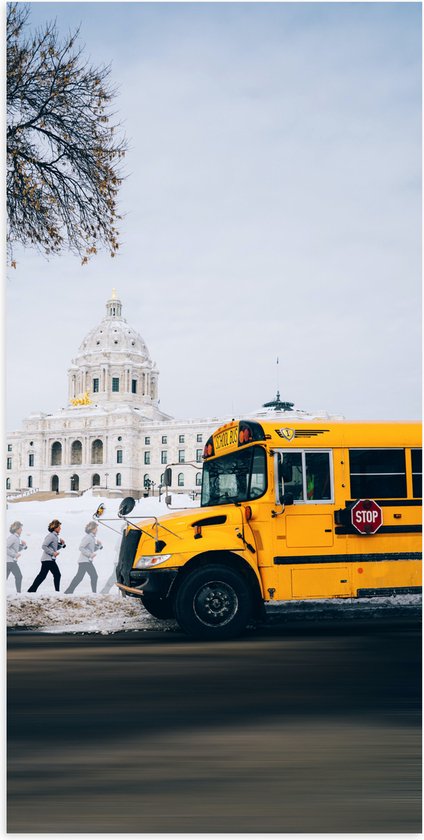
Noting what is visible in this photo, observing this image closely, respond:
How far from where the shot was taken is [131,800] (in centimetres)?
379

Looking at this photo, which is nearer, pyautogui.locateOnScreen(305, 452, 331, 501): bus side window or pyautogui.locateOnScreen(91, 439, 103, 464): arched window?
pyautogui.locateOnScreen(305, 452, 331, 501): bus side window

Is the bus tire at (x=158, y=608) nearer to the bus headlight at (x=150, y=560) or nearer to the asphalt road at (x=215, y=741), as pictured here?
the bus headlight at (x=150, y=560)

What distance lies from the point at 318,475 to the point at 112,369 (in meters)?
125

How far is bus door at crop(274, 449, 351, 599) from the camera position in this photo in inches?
419

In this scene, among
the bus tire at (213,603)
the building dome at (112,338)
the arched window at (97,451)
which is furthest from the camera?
the building dome at (112,338)

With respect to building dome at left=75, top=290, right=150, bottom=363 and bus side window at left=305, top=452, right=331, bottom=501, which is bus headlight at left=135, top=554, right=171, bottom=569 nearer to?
bus side window at left=305, top=452, right=331, bottom=501

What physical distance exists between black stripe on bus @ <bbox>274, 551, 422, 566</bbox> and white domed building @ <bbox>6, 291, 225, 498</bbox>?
111587 millimetres

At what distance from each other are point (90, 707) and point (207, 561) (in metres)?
4.66

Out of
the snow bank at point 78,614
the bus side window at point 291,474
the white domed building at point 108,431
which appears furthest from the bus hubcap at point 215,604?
the white domed building at point 108,431

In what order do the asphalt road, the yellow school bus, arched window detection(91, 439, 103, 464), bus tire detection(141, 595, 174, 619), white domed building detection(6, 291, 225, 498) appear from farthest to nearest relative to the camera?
arched window detection(91, 439, 103, 464)
white domed building detection(6, 291, 225, 498)
bus tire detection(141, 595, 174, 619)
the yellow school bus
the asphalt road

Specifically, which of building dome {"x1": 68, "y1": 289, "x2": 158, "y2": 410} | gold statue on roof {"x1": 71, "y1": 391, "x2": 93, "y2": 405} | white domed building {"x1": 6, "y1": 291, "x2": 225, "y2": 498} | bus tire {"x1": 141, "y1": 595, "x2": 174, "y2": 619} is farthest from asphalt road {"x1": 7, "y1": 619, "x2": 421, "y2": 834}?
building dome {"x1": 68, "y1": 289, "x2": 158, "y2": 410}

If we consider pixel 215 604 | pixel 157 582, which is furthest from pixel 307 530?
pixel 157 582

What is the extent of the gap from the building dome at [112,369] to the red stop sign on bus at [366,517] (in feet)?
405

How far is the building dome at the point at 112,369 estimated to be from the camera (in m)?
135
